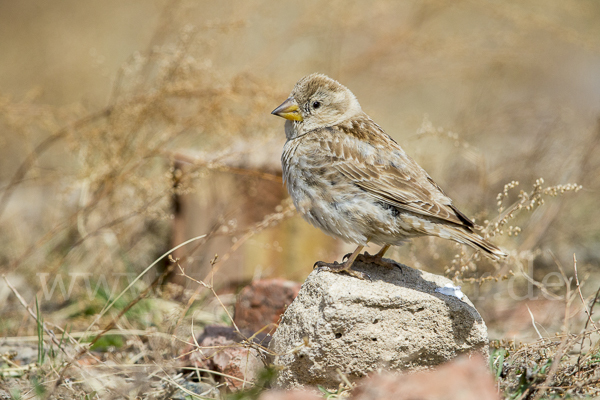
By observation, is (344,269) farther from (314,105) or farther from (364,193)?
(314,105)

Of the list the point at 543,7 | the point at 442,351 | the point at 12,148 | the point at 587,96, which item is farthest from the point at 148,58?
the point at 543,7

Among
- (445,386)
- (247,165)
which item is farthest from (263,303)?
(445,386)

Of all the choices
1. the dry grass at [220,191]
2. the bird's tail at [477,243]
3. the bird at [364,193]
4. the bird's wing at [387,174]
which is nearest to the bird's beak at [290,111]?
the bird at [364,193]

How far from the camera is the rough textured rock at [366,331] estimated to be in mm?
2969

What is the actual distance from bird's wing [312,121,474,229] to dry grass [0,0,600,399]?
18.0 inches

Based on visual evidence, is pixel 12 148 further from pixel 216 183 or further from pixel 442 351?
pixel 442 351

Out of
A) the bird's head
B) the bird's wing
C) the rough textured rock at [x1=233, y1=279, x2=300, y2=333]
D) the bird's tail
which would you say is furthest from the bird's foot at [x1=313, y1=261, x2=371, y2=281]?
the bird's head

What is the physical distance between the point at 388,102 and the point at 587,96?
3051 mm

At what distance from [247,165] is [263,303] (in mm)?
1568

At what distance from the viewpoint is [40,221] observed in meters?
6.42

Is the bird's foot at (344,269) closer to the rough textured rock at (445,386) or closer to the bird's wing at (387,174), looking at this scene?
the bird's wing at (387,174)

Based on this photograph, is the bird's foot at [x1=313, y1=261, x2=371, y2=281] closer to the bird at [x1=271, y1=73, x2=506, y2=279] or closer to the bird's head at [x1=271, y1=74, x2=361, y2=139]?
the bird at [x1=271, y1=73, x2=506, y2=279]

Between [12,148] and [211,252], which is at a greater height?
[12,148]

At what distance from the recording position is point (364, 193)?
3.48 metres
